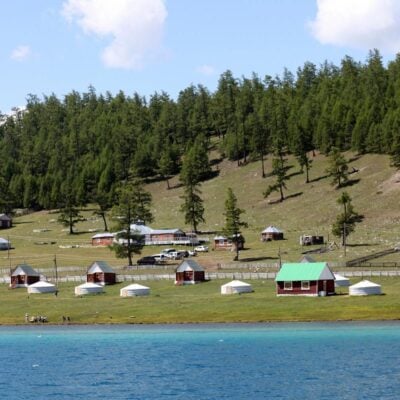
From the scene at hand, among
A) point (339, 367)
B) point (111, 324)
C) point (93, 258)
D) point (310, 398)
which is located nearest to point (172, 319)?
point (111, 324)

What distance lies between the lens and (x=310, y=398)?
193ft

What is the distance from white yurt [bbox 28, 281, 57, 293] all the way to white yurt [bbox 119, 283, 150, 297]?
1398 centimetres

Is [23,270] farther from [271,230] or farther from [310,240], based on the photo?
Answer: [271,230]

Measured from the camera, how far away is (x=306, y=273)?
11969 cm

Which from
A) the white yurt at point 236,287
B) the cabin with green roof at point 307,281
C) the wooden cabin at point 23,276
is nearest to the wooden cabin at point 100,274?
the wooden cabin at point 23,276

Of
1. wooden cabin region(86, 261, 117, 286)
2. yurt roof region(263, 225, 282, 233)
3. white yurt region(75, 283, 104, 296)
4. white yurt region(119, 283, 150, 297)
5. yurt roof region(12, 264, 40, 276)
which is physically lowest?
white yurt region(119, 283, 150, 297)

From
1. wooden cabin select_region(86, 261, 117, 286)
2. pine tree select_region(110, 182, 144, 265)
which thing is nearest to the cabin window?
wooden cabin select_region(86, 261, 117, 286)

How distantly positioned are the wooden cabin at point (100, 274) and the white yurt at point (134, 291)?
12.6 m

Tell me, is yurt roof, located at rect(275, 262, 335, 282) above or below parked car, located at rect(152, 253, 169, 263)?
below

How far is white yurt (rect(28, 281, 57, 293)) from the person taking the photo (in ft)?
451

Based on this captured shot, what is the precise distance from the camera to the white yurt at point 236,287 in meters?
122

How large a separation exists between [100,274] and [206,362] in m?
65.6

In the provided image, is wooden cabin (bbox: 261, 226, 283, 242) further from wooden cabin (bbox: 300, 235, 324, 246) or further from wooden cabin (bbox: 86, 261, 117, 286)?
wooden cabin (bbox: 86, 261, 117, 286)

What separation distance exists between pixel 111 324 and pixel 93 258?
5958 cm
